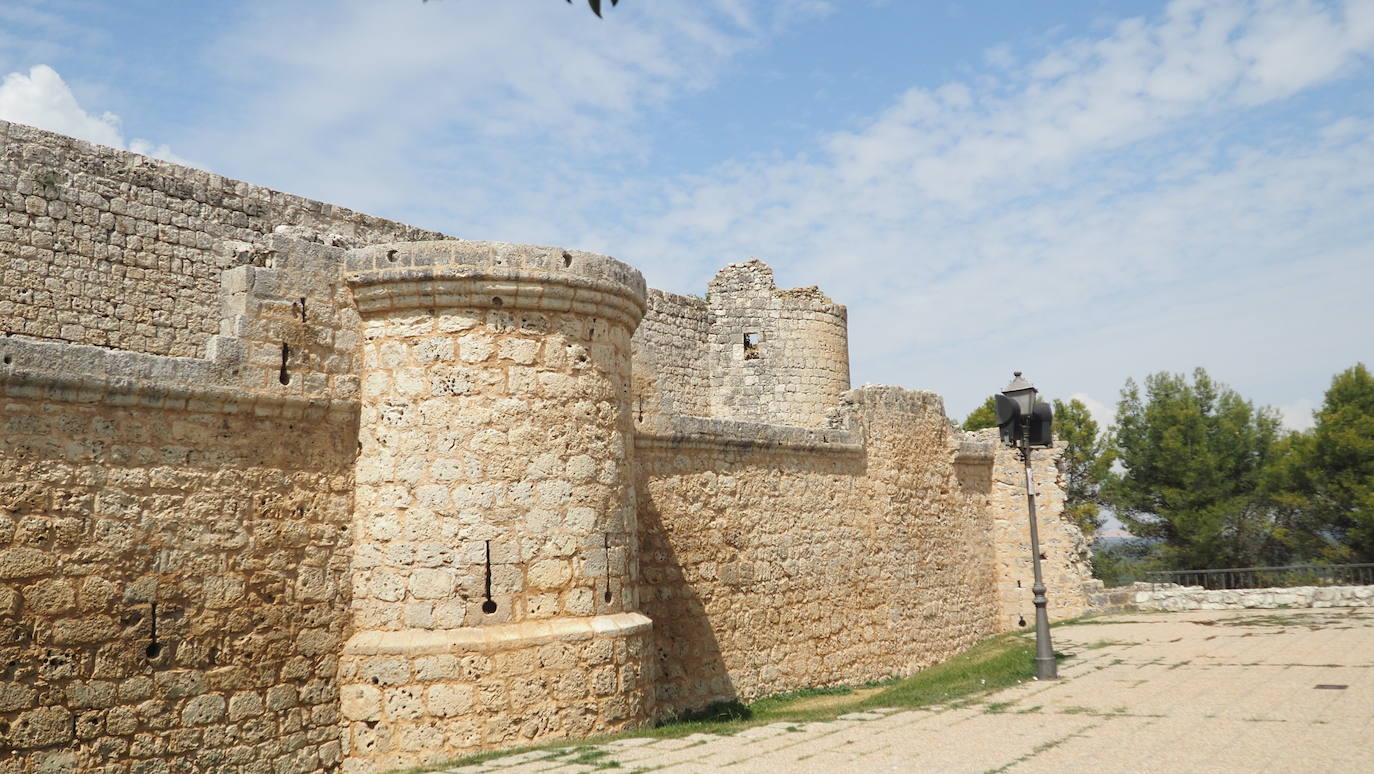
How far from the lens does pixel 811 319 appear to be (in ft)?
70.4

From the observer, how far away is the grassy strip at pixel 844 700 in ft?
22.9

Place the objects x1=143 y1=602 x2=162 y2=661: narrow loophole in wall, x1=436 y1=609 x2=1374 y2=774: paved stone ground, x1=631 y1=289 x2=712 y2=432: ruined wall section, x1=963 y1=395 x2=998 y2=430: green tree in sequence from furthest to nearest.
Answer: x1=963 y1=395 x2=998 y2=430: green tree
x1=631 y1=289 x2=712 y2=432: ruined wall section
x1=143 y1=602 x2=162 y2=661: narrow loophole in wall
x1=436 y1=609 x2=1374 y2=774: paved stone ground

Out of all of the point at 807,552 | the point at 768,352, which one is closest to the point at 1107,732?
the point at 807,552

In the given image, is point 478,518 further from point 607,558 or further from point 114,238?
point 114,238

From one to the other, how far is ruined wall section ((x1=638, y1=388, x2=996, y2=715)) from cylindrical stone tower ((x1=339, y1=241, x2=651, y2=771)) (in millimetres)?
2035

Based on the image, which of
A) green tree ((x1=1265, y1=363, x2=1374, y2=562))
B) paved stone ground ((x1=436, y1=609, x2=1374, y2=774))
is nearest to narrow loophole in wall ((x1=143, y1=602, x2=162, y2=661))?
paved stone ground ((x1=436, y1=609, x2=1374, y2=774))

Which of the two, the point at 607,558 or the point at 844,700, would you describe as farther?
the point at 844,700

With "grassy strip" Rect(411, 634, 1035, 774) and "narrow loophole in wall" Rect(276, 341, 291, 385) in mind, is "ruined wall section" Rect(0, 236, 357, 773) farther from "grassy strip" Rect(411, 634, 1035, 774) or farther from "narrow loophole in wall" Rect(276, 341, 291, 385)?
"grassy strip" Rect(411, 634, 1035, 774)

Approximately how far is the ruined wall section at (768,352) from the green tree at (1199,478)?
16255mm

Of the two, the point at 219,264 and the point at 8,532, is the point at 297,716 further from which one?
the point at 219,264

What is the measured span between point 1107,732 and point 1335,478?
26612 mm

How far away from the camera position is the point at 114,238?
38.7 feet

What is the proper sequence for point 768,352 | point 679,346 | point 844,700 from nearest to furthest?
point 844,700 → point 679,346 → point 768,352

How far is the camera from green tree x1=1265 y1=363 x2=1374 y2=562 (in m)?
27.3
